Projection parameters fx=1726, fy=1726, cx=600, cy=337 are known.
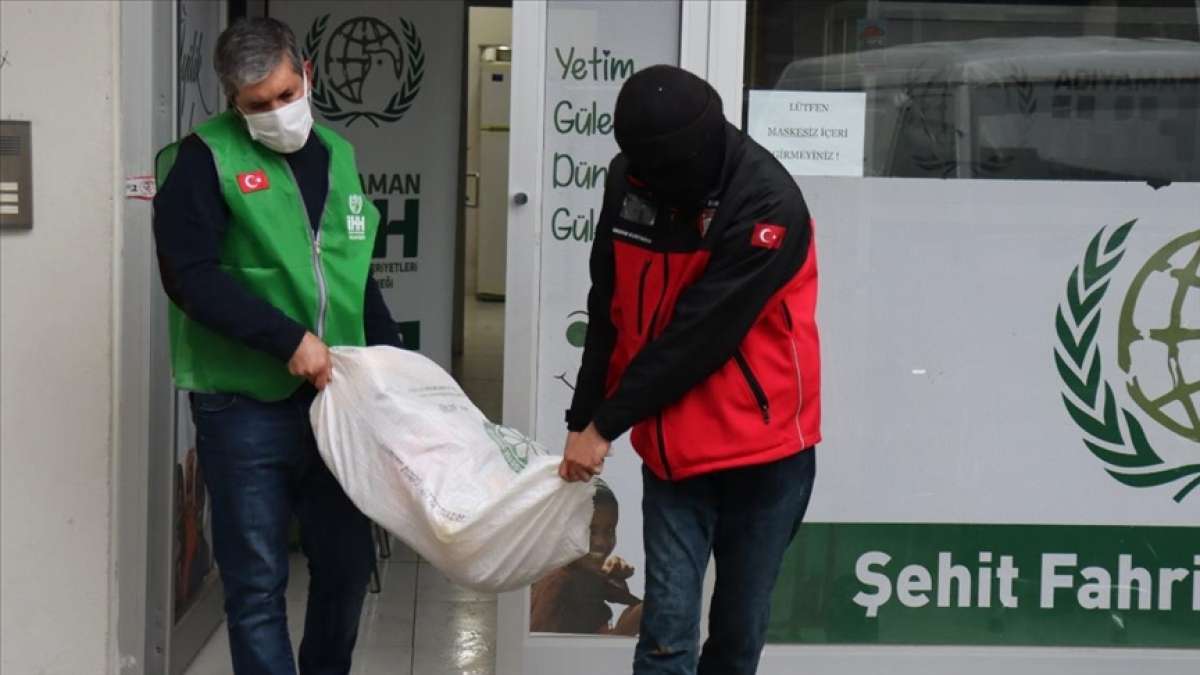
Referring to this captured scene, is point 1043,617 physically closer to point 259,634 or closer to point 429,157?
point 259,634

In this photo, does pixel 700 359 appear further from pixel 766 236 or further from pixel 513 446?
pixel 513 446

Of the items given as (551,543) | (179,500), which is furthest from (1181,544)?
(179,500)

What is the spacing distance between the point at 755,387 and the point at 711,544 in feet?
1.37

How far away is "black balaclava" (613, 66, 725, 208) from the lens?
11.0ft

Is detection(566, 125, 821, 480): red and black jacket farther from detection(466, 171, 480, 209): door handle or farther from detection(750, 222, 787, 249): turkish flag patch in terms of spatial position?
detection(466, 171, 480, 209): door handle

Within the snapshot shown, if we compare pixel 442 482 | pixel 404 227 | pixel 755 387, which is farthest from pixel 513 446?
pixel 404 227

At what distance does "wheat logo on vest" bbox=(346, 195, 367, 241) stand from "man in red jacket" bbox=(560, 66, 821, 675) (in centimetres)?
58

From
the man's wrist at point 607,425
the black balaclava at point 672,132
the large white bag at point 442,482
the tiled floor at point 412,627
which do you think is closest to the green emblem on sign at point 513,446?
the large white bag at point 442,482

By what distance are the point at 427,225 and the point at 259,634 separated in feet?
9.30

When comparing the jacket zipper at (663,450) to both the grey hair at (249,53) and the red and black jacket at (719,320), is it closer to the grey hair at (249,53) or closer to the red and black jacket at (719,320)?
the red and black jacket at (719,320)

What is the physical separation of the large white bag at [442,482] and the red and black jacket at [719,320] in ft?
0.78

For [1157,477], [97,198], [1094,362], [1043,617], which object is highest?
[97,198]

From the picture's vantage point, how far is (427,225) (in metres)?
6.47

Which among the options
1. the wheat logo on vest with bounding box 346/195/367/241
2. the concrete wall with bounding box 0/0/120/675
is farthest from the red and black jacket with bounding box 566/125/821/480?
the concrete wall with bounding box 0/0/120/675
